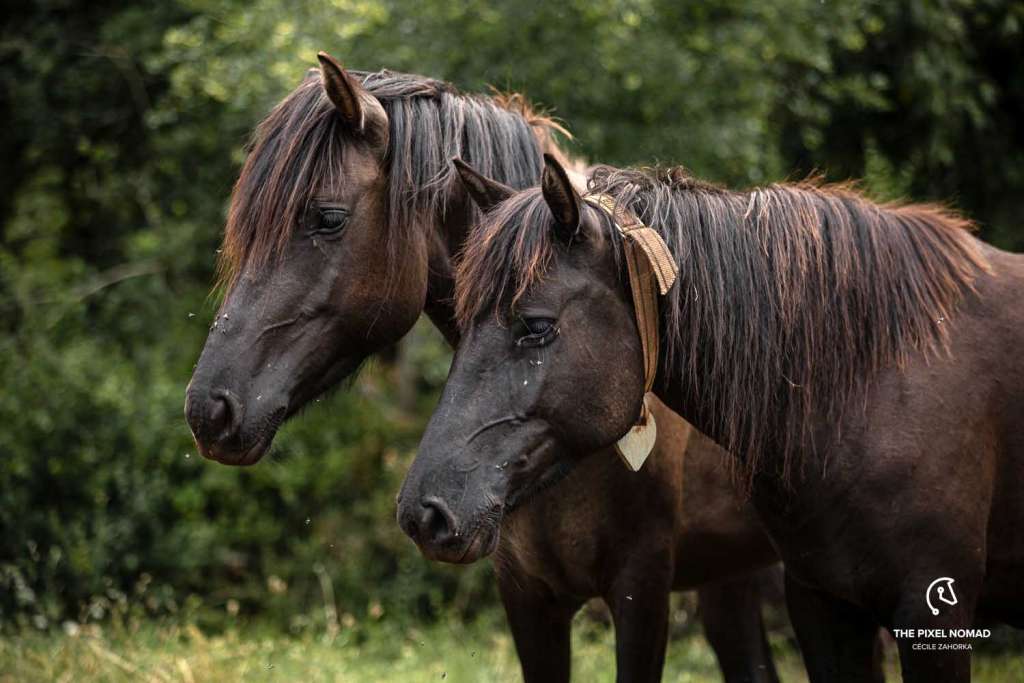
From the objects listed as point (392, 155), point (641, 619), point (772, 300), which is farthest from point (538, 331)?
point (641, 619)

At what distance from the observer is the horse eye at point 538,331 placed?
288 cm

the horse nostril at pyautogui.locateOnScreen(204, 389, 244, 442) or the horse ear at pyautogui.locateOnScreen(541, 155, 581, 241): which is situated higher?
the horse ear at pyautogui.locateOnScreen(541, 155, 581, 241)

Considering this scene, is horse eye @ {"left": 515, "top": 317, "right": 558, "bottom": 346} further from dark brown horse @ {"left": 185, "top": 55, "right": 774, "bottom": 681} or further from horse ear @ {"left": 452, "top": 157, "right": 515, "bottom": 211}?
dark brown horse @ {"left": 185, "top": 55, "right": 774, "bottom": 681}

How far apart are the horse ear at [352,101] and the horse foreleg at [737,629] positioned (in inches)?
117

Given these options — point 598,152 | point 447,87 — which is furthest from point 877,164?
point 447,87

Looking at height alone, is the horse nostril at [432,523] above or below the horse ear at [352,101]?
below

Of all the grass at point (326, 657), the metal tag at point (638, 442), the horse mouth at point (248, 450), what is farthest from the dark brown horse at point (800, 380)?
the grass at point (326, 657)

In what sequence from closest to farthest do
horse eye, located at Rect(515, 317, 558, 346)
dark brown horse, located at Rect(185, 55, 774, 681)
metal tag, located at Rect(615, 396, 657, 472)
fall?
1. horse eye, located at Rect(515, 317, 558, 346)
2. metal tag, located at Rect(615, 396, 657, 472)
3. dark brown horse, located at Rect(185, 55, 774, 681)

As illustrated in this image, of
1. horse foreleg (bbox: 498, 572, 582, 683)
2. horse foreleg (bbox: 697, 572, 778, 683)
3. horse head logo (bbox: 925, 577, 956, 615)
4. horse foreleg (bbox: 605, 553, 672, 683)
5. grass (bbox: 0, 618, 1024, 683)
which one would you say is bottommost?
grass (bbox: 0, 618, 1024, 683)

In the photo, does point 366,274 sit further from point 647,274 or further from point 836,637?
point 836,637

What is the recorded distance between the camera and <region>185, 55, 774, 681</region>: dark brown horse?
3363mm

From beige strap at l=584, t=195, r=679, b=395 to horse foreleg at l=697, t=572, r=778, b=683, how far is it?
2.84 meters

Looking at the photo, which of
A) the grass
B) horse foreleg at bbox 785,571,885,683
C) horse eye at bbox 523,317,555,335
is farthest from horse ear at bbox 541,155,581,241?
the grass

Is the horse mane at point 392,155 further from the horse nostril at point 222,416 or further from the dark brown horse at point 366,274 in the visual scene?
the horse nostril at point 222,416
